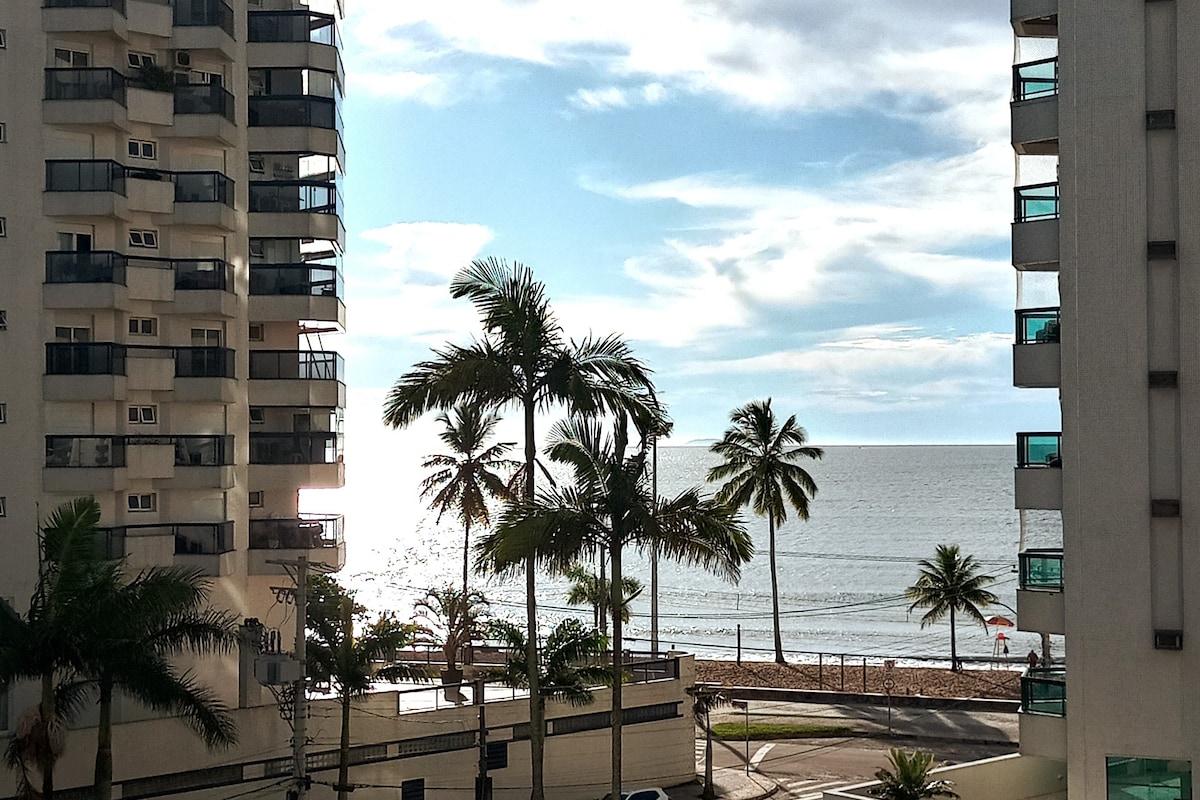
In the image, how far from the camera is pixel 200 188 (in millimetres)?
32594

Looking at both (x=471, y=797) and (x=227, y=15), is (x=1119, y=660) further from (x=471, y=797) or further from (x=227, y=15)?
(x=227, y=15)

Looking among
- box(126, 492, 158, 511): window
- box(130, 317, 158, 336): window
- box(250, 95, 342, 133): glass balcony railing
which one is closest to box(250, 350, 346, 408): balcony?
box(130, 317, 158, 336): window

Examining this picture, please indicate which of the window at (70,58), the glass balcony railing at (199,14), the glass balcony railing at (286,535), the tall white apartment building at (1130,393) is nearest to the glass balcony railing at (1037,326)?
the tall white apartment building at (1130,393)

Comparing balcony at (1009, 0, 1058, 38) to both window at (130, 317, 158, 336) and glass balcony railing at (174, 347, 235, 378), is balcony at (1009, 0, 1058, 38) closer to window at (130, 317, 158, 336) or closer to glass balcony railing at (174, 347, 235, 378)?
glass balcony railing at (174, 347, 235, 378)

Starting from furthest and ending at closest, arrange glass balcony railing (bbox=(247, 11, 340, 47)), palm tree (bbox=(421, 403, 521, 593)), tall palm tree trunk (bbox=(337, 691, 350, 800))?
palm tree (bbox=(421, 403, 521, 593)) → glass balcony railing (bbox=(247, 11, 340, 47)) → tall palm tree trunk (bbox=(337, 691, 350, 800))

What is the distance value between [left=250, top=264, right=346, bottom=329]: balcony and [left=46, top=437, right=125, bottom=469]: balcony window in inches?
218

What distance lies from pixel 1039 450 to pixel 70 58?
2359 centimetres

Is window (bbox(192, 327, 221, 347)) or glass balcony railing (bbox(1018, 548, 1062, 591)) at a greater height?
window (bbox(192, 327, 221, 347))

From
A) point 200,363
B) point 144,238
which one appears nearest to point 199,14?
point 144,238

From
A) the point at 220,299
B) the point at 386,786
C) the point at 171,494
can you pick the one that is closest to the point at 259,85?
the point at 220,299

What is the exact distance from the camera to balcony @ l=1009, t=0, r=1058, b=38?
79.7ft

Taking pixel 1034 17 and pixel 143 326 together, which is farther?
pixel 143 326

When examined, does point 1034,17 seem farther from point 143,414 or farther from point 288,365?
point 143,414

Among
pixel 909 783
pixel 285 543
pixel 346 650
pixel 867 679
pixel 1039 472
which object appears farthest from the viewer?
pixel 867 679
